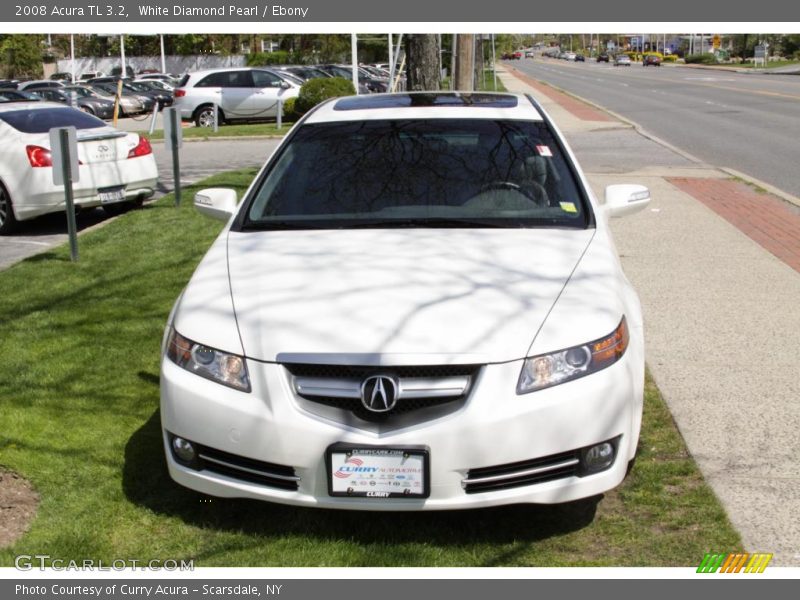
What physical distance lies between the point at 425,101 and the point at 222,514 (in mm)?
2834

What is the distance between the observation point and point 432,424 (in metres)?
3.57

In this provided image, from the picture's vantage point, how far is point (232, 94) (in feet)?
99.8

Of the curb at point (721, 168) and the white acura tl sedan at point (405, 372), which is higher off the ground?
the white acura tl sedan at point (405, 372)

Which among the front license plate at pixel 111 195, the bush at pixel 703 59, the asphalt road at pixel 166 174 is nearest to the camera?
the asphalt road at pixel 166 174

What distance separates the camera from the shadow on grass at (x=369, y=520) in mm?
3977

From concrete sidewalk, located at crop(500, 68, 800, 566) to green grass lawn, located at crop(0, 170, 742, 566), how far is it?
0.15 meters

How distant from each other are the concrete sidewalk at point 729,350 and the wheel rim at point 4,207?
21.2 ft

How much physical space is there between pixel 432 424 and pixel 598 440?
640mm

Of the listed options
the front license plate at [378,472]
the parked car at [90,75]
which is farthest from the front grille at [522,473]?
the parked car at [90,75]

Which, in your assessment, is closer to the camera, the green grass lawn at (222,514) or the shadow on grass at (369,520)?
the green grass lawn at (222,514)

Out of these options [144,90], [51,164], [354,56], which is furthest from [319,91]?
[144,90]

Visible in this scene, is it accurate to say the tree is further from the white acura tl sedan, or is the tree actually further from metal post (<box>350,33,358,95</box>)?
the white acura tl sedan

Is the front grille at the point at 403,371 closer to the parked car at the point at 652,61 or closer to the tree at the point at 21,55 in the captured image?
the tree at the point at 21,55

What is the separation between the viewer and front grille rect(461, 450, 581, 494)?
3.65 m
